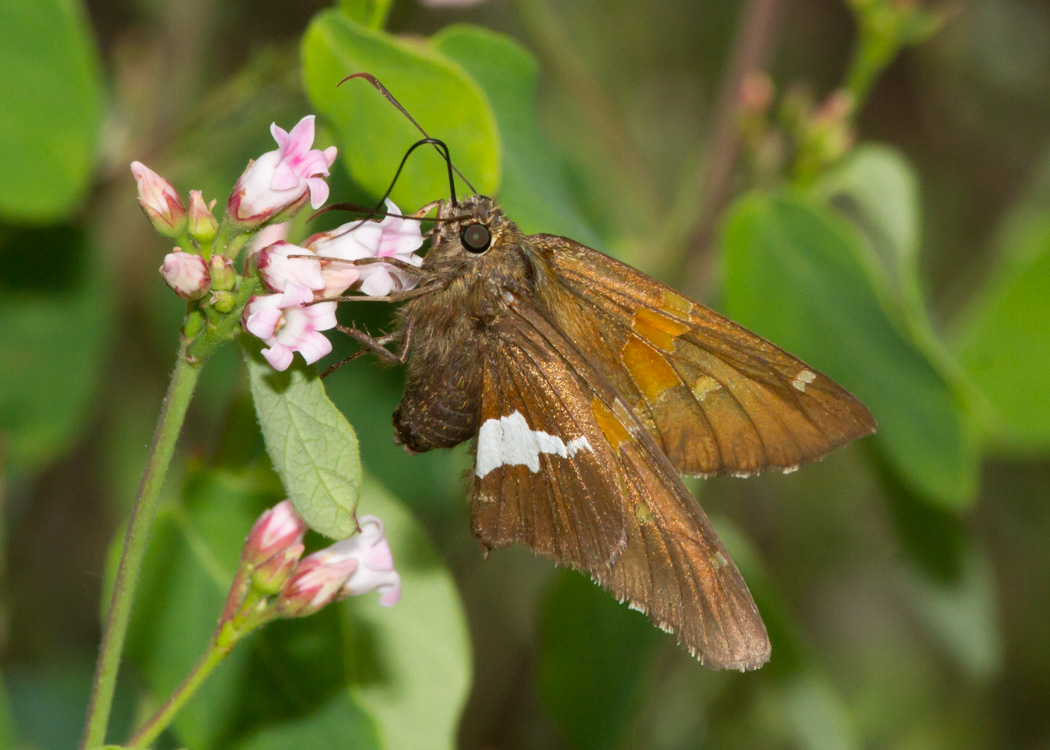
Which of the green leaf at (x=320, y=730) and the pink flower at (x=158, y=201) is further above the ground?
the pink flower at (x=158, y=201)

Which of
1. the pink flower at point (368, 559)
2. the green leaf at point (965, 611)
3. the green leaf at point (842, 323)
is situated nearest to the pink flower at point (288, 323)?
the pink flower at point (368, 559)

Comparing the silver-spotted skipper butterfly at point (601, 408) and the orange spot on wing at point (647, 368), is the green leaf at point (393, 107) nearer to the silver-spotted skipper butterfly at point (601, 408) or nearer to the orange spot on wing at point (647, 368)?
the silver-spotted skipper butterfly at point (601, 408)

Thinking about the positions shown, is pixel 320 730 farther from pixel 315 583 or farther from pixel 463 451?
pixel 463 451

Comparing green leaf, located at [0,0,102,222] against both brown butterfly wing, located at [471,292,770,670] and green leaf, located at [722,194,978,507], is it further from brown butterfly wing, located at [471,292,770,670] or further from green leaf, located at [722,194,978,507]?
green leaf, located at [722,194,978,507]

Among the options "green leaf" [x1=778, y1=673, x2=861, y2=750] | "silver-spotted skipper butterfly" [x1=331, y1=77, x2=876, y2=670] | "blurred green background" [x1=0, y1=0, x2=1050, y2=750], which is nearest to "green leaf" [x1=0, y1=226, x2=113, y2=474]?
"blurred green background" [x1=0, y1=0, x2=1050, y2=750]

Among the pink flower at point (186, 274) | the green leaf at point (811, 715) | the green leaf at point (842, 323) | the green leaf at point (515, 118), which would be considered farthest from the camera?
the green leaf at point (811, 715)

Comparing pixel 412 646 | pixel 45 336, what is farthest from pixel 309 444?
pixel 45 336
